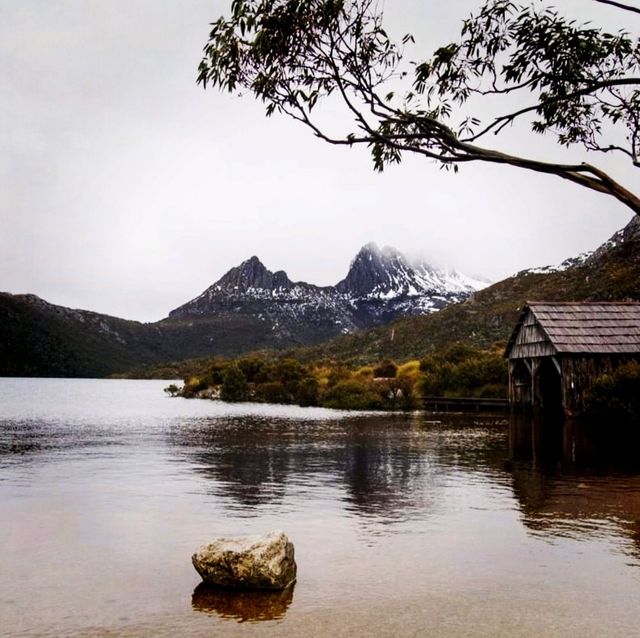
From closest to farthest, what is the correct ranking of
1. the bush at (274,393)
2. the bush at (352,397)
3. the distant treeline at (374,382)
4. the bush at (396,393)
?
the bush at (396,393) < the bush at (352,397) < the distant treeline at (374,382) < the bush at (274,393)

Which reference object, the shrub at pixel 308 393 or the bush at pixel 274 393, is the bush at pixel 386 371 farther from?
the bush at pixel 274 393

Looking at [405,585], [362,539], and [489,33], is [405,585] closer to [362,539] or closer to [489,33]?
[362,539]

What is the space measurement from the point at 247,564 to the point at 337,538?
2.72 meters

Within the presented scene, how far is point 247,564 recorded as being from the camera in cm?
761

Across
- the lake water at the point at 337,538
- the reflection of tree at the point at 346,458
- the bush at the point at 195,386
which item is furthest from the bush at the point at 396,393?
the lake water at the point at 337,538

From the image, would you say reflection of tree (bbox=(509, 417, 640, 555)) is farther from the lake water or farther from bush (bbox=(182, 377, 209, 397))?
bush (bbox=(182, 377, 209, 397))

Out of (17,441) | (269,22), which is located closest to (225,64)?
(269,22)

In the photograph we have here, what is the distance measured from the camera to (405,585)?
308 inches

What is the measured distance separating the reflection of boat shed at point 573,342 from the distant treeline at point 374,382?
25.8 ft

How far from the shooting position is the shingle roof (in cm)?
3734

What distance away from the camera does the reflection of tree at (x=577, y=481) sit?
1125 cm

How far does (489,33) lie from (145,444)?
60.3 feet

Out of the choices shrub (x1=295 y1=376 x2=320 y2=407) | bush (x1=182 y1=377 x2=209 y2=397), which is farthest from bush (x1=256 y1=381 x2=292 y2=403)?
bush (x1=182 y1=377 x2=209 y2=397)

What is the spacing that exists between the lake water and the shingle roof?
16.6 meters
